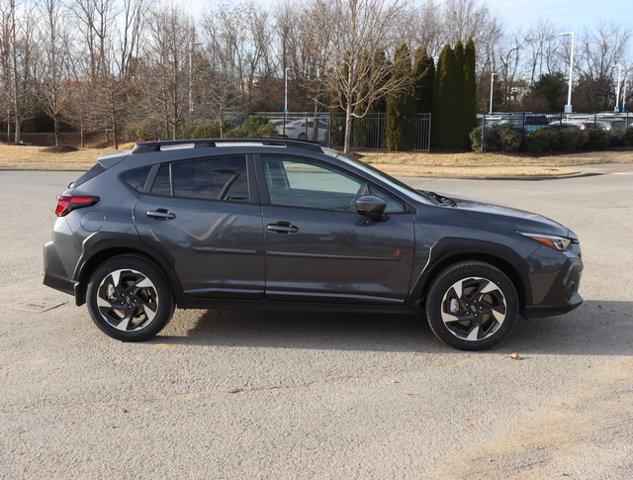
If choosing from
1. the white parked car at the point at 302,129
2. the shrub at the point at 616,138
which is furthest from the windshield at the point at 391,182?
the shrub at the point at 616,138

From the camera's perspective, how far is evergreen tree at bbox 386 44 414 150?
2870cm

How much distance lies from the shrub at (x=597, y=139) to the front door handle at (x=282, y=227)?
2935cm

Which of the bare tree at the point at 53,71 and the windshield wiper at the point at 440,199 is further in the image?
the bare tree at the point at 53,71

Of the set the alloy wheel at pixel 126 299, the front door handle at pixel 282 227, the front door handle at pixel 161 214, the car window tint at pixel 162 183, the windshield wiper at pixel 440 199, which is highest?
the car window tint at pixel 162 183

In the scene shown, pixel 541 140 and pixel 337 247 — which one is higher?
pixel 541 140

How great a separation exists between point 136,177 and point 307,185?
1374mm

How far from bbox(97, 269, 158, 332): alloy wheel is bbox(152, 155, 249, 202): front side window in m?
0.72

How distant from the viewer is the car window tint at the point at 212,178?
5020 millimetres

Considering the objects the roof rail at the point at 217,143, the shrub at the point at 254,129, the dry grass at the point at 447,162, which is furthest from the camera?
the shrub at the point at 254,129

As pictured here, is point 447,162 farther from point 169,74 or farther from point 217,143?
point 217,143

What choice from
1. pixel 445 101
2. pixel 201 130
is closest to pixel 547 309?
pixel 445 101

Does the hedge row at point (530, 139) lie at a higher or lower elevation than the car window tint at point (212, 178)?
higher

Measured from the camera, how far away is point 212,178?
507cm

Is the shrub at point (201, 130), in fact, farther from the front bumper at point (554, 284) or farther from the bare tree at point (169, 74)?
the front bumper at point (554, 284)
